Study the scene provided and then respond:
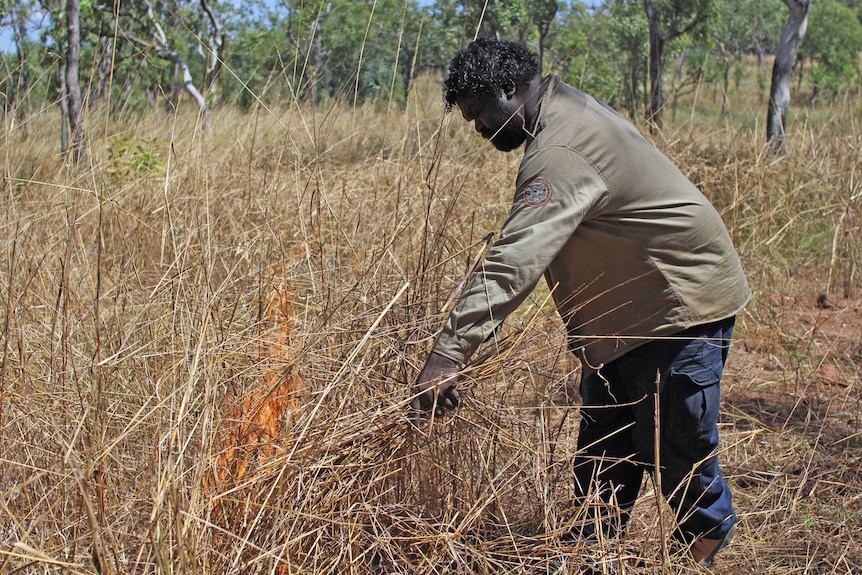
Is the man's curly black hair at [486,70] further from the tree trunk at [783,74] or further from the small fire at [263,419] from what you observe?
the tree trunk at [783,74]

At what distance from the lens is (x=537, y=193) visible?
5.96ft

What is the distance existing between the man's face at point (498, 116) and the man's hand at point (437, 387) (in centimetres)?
57

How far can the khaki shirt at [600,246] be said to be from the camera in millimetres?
1810

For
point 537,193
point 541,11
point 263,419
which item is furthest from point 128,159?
point 541,11

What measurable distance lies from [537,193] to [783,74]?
19.1 feet

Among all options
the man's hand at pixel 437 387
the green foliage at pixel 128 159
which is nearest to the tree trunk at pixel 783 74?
the green foliage at pixel 128 159

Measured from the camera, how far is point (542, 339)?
2.22 meters

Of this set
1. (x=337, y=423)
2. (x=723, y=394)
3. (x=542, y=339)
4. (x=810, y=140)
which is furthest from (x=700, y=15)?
(x=337, y=423)

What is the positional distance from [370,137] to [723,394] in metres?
3.89

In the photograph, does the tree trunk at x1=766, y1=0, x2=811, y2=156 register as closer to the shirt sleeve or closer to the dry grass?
the dry grass

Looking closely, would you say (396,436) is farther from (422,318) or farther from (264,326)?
(264,326)

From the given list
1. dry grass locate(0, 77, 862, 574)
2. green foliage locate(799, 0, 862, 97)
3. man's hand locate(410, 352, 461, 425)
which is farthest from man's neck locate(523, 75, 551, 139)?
green foliage locate(799, 0, 862, 97)

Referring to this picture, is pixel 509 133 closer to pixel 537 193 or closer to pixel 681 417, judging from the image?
pixel 537 193

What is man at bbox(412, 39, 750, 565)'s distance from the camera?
5.95 ft
